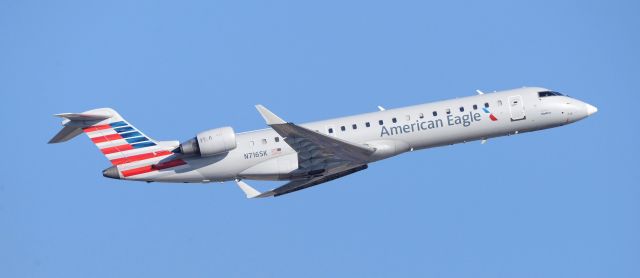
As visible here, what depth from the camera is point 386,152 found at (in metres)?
41.8

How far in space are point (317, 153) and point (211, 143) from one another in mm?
4054

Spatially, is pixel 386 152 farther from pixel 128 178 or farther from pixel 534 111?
pixel 128 178

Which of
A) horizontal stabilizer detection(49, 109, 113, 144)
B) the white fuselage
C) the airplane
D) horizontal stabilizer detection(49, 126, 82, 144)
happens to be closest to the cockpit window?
the airplane

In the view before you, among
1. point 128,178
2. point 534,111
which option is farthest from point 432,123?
point 128,178

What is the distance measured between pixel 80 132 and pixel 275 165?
7.66 m

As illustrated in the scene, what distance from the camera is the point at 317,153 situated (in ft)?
135

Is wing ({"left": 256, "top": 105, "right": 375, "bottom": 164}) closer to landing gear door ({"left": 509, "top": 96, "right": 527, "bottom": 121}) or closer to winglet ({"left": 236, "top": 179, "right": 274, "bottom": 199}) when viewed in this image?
winglet ({"left": 236, "top": 179, "right": 274, "bottom": 199})

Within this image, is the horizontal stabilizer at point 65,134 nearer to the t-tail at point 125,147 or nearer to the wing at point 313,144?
the t-tail at point 125,147

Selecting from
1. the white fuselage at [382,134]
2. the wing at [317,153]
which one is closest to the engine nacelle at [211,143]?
the white fuselage at [382,134]

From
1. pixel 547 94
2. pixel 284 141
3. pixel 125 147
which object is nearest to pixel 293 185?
pixel 284 141

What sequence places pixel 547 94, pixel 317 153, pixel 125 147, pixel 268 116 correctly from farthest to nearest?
pixel 547 94 < pixel 125 147 < pixel 317 153 < pixel 268 116

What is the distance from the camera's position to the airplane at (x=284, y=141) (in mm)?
41500

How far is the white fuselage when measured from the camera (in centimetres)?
4197

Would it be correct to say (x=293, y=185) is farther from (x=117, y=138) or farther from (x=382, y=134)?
(x=117, y=138)
